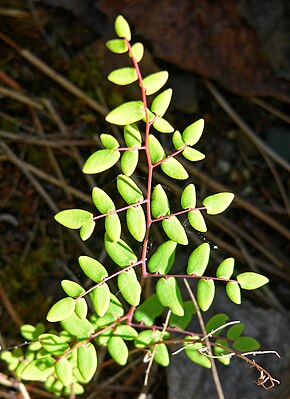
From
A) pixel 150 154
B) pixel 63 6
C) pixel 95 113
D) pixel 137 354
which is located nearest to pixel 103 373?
pixel 137 354

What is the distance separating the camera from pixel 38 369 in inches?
67.1

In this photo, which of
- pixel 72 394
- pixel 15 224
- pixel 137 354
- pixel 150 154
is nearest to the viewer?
pixel 150 154

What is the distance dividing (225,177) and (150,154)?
1306mm

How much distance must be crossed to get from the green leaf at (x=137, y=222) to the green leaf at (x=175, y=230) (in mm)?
62

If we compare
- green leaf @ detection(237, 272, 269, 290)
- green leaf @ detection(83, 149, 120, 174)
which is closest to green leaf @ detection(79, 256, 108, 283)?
green leaf @ detection(83, 149, 120, 174)

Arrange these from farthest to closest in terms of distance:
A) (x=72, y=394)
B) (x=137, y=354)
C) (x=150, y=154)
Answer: (x=137, y=354) → (x=72, y=394) → (x=150, y=154)

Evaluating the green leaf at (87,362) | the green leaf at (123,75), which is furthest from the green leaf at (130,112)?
the green leaf at (87,362)

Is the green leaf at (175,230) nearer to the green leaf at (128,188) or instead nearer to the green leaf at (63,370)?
the green leaf at (128,188)

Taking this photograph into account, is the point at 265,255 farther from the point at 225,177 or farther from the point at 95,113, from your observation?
the point at 95,113

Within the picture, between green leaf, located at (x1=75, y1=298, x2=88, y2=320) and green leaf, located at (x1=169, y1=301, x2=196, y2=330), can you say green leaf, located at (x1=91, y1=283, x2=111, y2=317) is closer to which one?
green leaf, located at (x1=75, y1=298, x2=88, y2=320)

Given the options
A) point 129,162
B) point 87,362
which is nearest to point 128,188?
point 129,162

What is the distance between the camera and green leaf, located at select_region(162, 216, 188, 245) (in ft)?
4.80

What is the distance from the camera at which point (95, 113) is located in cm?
271

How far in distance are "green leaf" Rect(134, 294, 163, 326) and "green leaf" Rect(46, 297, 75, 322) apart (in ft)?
1.13
